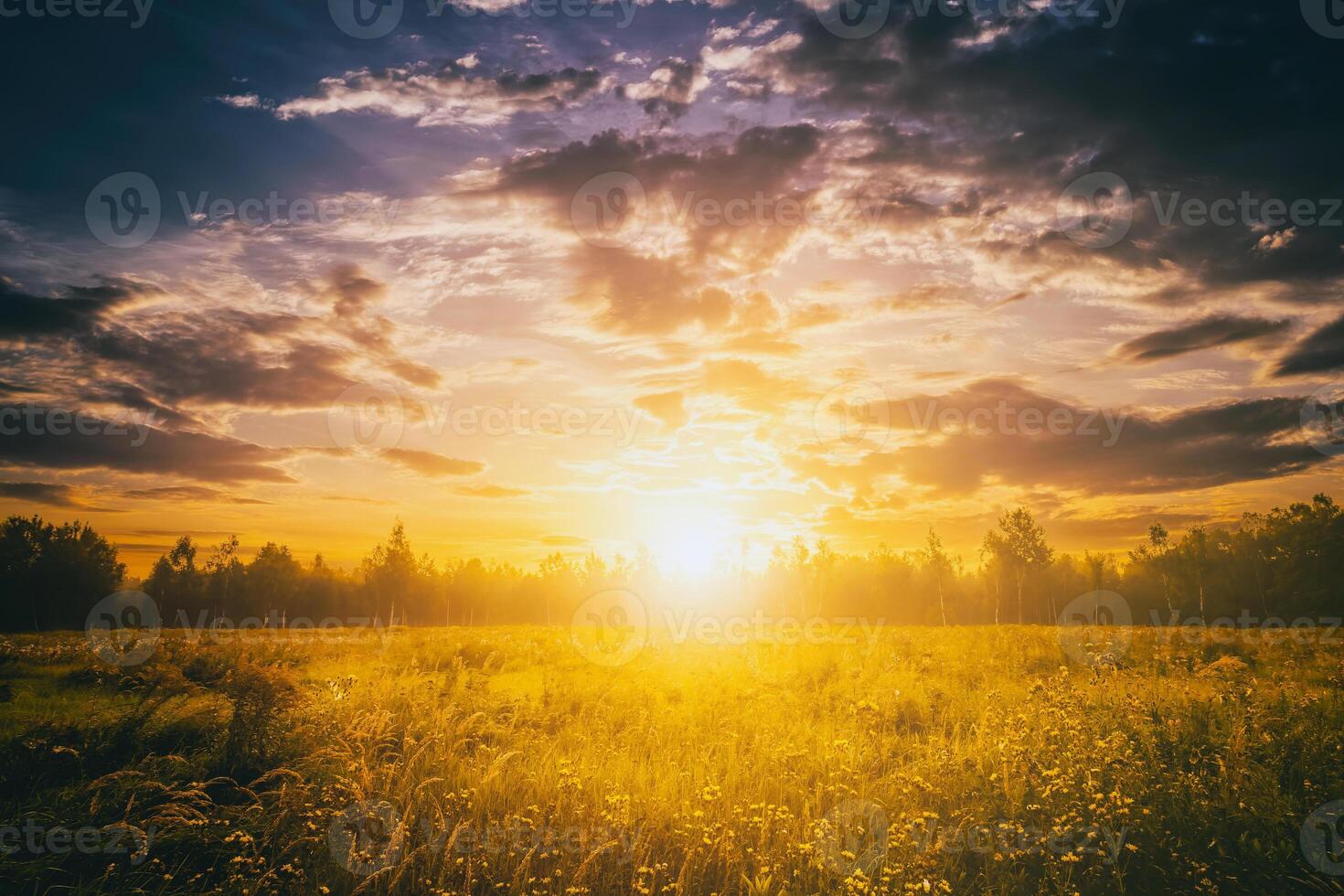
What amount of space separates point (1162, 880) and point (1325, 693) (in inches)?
231

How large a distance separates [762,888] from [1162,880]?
10.2ft

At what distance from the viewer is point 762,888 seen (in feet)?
13.3

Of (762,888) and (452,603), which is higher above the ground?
(762,888)

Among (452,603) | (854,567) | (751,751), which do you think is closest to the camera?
(751,751)

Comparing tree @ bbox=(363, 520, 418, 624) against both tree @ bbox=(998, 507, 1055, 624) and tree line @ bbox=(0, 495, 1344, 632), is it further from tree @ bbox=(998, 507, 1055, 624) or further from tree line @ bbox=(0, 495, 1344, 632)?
tree @ bbox=(998, 507, 1055, 624)

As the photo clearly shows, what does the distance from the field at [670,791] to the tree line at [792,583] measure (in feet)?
127

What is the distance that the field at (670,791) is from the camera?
429 centimetres

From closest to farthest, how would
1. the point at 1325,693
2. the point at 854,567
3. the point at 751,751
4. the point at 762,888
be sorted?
the point at 762,888 < the point at 751,751 < the point at 1325,693 < the point at 854,567

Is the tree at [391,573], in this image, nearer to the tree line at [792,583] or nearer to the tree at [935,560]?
the tree line at [792,583]

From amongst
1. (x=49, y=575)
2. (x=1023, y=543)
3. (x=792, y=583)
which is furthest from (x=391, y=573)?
(x=1023, y=543)

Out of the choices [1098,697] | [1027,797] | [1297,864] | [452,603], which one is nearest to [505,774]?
[1027,797]

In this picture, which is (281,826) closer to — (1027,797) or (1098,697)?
(1027,797)

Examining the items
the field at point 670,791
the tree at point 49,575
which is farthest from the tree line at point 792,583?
the field at point 670,791

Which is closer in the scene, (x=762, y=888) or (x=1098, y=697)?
(x=762, y=888)
